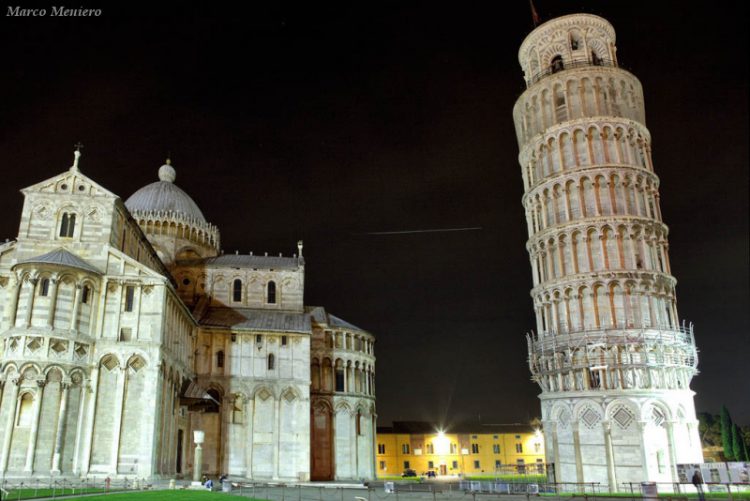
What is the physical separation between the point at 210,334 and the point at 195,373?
3.35m

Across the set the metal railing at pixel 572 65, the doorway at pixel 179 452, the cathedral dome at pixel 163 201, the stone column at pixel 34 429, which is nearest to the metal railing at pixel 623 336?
the metal railing at pixel 572 65

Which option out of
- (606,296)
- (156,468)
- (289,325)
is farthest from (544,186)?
(156,468)

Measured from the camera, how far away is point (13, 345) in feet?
109

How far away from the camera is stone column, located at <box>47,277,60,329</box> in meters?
33.8

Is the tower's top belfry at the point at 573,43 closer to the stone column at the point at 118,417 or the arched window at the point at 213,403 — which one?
the arched window at the point at 213,403

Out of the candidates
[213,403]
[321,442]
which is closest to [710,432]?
[321,442]

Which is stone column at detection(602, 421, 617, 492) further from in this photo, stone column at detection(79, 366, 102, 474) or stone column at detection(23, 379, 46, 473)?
stone column at detection(23, 379, 46, 473)

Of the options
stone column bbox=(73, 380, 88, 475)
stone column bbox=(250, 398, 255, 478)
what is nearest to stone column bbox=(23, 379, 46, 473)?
stone column bbox=(73, 380, 88, 475)

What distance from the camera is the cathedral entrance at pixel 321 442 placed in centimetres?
5247

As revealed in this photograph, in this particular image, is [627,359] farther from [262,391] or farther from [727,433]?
[727,433]

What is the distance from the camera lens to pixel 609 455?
37.6 meters

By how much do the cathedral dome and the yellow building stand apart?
157ft

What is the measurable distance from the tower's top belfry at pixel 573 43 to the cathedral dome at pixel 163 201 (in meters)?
34.7

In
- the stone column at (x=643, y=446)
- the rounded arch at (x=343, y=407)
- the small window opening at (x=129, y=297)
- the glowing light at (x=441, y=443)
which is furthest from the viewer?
the glowing light at (x=441, y=443)
